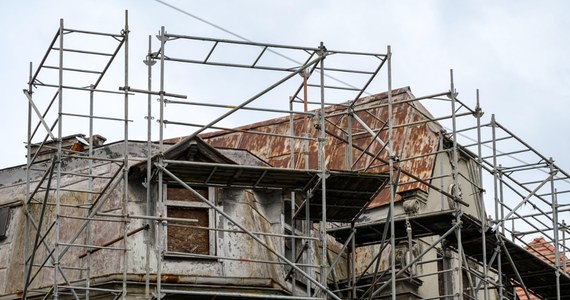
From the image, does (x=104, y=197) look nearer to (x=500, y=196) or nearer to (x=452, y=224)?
(x=452, y=224)

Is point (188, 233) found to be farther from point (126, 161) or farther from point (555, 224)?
point (555, 224)

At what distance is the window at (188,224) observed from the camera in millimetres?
29266

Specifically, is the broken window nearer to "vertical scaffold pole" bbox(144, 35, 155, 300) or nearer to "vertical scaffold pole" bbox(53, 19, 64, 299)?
"vertical scaffold pole" bbox(53, 19, 64, 299)

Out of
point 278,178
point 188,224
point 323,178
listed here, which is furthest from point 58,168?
point 323,178

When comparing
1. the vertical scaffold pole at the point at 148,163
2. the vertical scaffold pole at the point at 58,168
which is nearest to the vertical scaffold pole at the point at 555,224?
the vertical scaffold pole at the point at 148,163

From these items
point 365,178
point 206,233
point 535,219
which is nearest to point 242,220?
point 206,233

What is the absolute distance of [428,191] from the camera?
3450cm

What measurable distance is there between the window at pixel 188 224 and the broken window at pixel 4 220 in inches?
139

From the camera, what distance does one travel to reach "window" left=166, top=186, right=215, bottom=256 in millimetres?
29266

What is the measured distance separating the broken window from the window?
11.6ft

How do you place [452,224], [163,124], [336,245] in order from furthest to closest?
[336,245] < [452,224] < [163,124]

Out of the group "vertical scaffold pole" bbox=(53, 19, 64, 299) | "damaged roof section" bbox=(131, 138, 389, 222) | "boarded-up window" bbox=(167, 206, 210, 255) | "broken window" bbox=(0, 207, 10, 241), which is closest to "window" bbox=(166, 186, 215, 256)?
"boarded-up window" bbox=(167, 206, 210, 255)

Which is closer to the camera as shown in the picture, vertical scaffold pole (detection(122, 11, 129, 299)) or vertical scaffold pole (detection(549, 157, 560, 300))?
vertical scaffold pole (detection(122, 11, 129, 299))

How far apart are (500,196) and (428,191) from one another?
1560 mm
